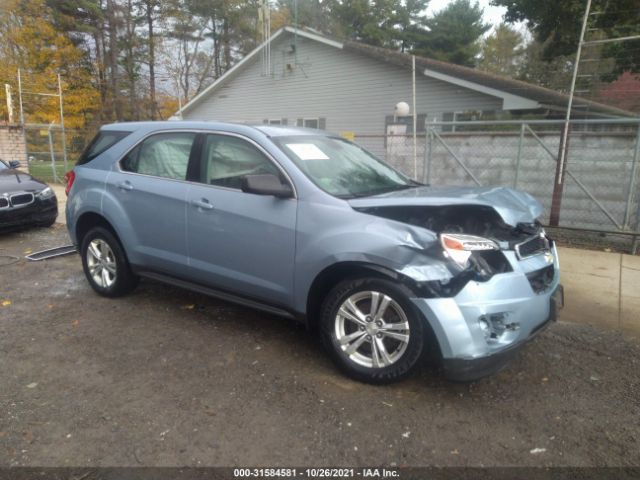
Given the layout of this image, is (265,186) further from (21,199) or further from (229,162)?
(21,199)

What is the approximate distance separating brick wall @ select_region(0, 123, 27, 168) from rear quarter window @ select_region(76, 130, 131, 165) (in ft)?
36.3

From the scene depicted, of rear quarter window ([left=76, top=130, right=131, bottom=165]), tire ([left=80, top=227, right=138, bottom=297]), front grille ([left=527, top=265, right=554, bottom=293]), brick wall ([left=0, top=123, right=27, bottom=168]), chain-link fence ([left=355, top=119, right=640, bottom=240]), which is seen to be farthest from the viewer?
brick wall ([left=0, top=123, right=27, bottom=168])

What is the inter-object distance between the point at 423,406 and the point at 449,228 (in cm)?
110

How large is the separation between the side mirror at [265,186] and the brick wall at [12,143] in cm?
1349

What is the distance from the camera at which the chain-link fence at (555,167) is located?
6867 mm

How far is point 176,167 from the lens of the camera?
162 inches

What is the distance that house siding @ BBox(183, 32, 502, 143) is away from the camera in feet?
46.8

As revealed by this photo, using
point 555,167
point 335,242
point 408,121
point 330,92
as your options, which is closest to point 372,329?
point 335,242

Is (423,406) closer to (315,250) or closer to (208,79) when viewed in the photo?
(315,250)

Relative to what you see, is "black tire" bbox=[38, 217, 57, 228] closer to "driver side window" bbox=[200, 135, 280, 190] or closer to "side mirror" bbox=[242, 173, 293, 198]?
"driver side window" bbox=[200, 135, 280, 190]

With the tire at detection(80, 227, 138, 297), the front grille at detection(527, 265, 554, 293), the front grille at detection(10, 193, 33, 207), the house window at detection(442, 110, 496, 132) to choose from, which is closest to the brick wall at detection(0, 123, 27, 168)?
the front grille at detection(10, 193, 33, 207)

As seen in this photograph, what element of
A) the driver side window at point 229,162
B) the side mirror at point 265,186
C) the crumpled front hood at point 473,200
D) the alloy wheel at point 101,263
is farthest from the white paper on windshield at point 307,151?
the alloy wheel at point 101,263

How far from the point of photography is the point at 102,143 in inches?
188

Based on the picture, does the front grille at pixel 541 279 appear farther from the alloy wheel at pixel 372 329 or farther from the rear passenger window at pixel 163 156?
the rear passenger window at pixel 163 156
